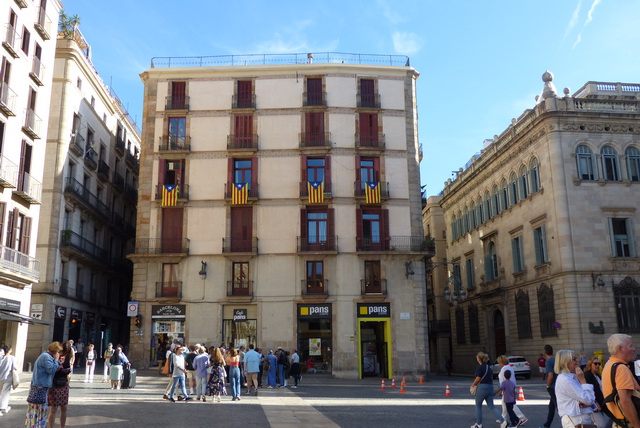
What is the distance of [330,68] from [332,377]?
18.1m

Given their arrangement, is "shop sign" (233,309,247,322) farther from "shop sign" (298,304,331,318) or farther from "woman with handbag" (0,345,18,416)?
"woman with handbag" (0,345,18,416)

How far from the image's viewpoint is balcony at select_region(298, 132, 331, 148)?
35.8m

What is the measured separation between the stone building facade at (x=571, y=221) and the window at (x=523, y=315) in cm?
7

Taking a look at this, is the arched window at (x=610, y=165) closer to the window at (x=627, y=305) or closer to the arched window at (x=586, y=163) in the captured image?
the arched window at (x=586, y=163)

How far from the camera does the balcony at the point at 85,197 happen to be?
118ft

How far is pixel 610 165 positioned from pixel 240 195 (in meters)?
21.9

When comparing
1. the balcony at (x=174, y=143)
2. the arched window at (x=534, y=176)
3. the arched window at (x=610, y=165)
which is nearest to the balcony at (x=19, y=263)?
the balcony at (x=174, y=143)

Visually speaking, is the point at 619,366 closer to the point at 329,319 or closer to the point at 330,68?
the point at 329,319

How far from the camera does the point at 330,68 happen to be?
36.6 m

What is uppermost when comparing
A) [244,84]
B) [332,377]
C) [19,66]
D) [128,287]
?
[244,84]

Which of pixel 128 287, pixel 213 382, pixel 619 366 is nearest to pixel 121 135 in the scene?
pixel 128 287

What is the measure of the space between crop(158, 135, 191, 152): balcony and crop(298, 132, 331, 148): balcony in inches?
265

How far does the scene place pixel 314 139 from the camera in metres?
35.9

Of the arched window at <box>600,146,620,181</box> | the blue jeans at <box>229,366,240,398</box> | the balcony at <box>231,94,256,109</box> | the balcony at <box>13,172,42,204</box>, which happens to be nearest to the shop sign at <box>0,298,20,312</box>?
the balcony at <box>13,172,42,204</box>
